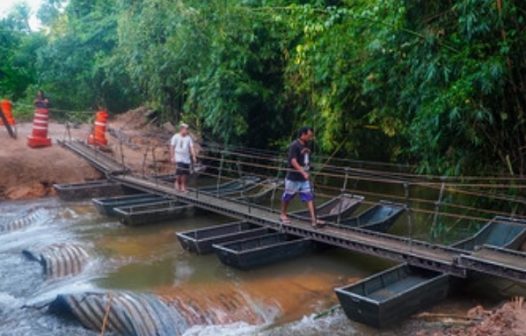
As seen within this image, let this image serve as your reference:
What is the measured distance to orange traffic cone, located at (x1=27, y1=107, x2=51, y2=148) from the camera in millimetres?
16500

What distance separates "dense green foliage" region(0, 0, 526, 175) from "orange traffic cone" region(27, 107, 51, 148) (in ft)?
10.8

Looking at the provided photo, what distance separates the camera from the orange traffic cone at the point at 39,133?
650 inches

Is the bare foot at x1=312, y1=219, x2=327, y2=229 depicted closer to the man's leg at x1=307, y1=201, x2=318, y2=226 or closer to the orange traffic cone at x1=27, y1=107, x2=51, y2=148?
the man's leg at x1=307, y1=201, x2=318, y2=226

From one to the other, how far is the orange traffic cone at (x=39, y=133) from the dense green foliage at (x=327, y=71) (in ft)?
10.8

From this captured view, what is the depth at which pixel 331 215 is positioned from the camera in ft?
34.6

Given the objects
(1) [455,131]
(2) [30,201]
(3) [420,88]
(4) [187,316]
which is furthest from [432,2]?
(2) [30,201]

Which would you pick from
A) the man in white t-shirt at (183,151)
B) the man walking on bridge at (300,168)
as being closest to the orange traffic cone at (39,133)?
the man in white t-shirt at (183,151)

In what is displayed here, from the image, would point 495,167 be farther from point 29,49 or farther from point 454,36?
point 29,49

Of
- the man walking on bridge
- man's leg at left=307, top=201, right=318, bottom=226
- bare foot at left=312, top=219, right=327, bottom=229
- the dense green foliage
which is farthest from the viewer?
bare foot at left=312, top=219, right=327, bottom=229

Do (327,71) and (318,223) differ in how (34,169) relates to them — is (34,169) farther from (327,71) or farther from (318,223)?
(318,223)

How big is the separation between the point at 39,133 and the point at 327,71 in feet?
31.1

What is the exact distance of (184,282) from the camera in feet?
27.1

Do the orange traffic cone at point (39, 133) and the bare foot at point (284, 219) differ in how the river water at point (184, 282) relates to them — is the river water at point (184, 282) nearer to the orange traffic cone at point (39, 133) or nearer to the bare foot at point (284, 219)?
the bare foot at point (284, 219)

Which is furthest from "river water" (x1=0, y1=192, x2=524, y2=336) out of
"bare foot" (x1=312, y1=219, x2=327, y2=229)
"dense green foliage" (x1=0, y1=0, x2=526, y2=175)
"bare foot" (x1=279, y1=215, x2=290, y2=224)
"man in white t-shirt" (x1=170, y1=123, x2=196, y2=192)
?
"dense green foliage" (x1=0, y1=0, x2=526, y2=175)
